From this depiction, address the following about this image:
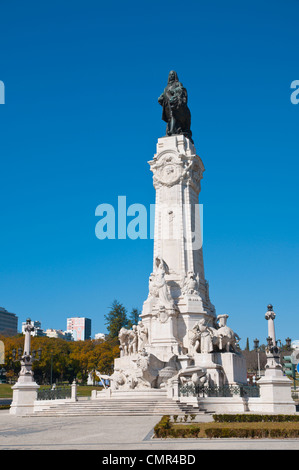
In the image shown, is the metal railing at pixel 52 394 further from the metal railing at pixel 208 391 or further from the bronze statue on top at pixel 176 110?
the bronze statue on top at pixel 176 110

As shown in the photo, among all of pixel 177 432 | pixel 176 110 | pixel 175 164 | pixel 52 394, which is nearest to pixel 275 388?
pixel 52 394

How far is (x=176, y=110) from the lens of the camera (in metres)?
42.9

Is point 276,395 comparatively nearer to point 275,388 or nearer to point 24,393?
point 275,388

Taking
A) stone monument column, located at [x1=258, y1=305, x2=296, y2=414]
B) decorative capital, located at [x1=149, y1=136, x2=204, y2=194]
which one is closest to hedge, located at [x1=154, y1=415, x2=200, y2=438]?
stone monument column, located at [x1=258, y1=305, x2=296, y2=414]

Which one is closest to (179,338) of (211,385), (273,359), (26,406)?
(211,385)

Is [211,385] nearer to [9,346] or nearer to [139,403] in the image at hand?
[139,403]

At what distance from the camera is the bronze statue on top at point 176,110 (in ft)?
140

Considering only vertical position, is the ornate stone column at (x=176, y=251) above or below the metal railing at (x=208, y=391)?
above

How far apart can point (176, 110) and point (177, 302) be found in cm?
1652

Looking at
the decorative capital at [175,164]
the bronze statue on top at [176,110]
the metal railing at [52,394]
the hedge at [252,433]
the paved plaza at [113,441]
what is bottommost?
the paved plaza at [113,441]

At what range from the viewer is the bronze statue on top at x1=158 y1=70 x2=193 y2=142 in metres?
42.8

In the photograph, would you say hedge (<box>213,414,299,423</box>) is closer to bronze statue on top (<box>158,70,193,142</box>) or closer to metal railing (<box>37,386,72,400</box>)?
metal railing (<box>37,386,72,400</box>)

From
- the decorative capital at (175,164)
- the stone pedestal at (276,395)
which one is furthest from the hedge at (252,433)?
the decorative capital at (175,164)
